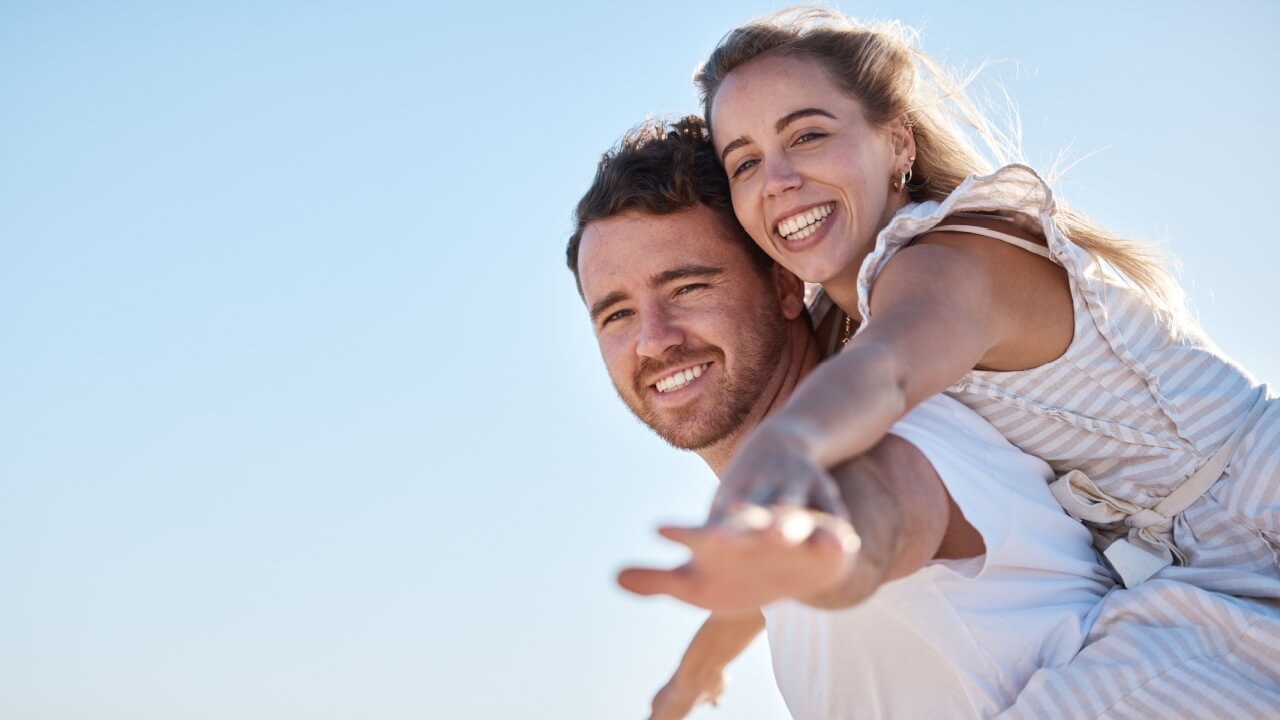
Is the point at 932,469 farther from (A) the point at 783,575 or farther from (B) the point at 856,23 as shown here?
(B) the point at 856,23

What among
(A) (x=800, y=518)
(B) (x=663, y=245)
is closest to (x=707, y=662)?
→ (B) (x=663, y=245)

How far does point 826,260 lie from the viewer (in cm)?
372

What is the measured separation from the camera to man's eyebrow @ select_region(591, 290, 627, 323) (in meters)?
4.59

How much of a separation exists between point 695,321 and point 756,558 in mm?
2997

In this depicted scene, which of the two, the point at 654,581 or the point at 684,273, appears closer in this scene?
the point at 654,581

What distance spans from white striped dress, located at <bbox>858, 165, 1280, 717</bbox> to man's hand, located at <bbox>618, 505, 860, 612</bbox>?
1411 mm

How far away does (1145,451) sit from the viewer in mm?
3189

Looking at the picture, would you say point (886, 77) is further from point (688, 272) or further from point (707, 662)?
point (707, 662)

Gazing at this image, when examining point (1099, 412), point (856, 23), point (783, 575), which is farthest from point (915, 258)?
point (856, 23)

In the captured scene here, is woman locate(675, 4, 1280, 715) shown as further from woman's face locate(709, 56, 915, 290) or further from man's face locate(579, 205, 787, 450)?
man's face locate(579, 205, 787, 450)

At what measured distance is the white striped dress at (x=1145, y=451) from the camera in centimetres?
292

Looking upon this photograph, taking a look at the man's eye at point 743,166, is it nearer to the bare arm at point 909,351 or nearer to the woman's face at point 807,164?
the woman's face at point 807,164

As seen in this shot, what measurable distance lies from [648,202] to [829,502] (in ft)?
9.75

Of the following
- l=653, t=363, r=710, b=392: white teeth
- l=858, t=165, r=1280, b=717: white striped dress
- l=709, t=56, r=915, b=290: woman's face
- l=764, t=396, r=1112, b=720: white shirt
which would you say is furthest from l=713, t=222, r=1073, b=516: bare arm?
l=653, t=363, r=710, b=392: white teeth
